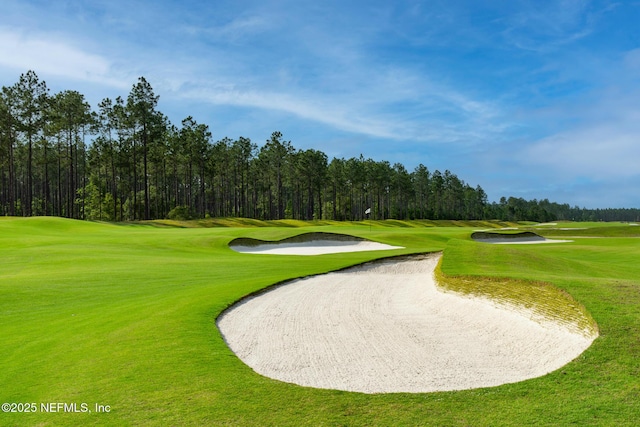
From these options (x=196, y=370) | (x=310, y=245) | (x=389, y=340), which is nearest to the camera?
(x=196, y=370)

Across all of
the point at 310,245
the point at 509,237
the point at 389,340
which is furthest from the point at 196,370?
the point at 509,237

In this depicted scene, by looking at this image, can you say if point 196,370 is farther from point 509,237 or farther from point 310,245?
point 509,237

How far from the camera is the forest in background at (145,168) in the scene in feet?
224

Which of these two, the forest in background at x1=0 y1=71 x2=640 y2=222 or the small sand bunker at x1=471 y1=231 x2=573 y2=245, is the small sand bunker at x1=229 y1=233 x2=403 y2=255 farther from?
the forest in background at x1=0 y1=71 x2=640 y2=222

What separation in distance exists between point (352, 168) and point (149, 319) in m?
108

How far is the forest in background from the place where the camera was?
68.4 meters

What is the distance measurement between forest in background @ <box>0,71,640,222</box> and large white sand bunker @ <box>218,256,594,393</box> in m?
56.5

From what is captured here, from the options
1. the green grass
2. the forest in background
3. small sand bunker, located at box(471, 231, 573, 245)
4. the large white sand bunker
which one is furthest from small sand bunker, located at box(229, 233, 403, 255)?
the forest in background

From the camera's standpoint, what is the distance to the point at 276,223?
76750mm

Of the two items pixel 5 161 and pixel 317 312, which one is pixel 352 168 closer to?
pixel 5 161

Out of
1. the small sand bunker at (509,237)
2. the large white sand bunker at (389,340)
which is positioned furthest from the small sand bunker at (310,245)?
the small sand bunker at (509,237)

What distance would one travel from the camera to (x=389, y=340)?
431 inches

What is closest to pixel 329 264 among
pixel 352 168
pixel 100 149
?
pixel 100 149

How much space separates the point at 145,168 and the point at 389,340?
63.7 metres
